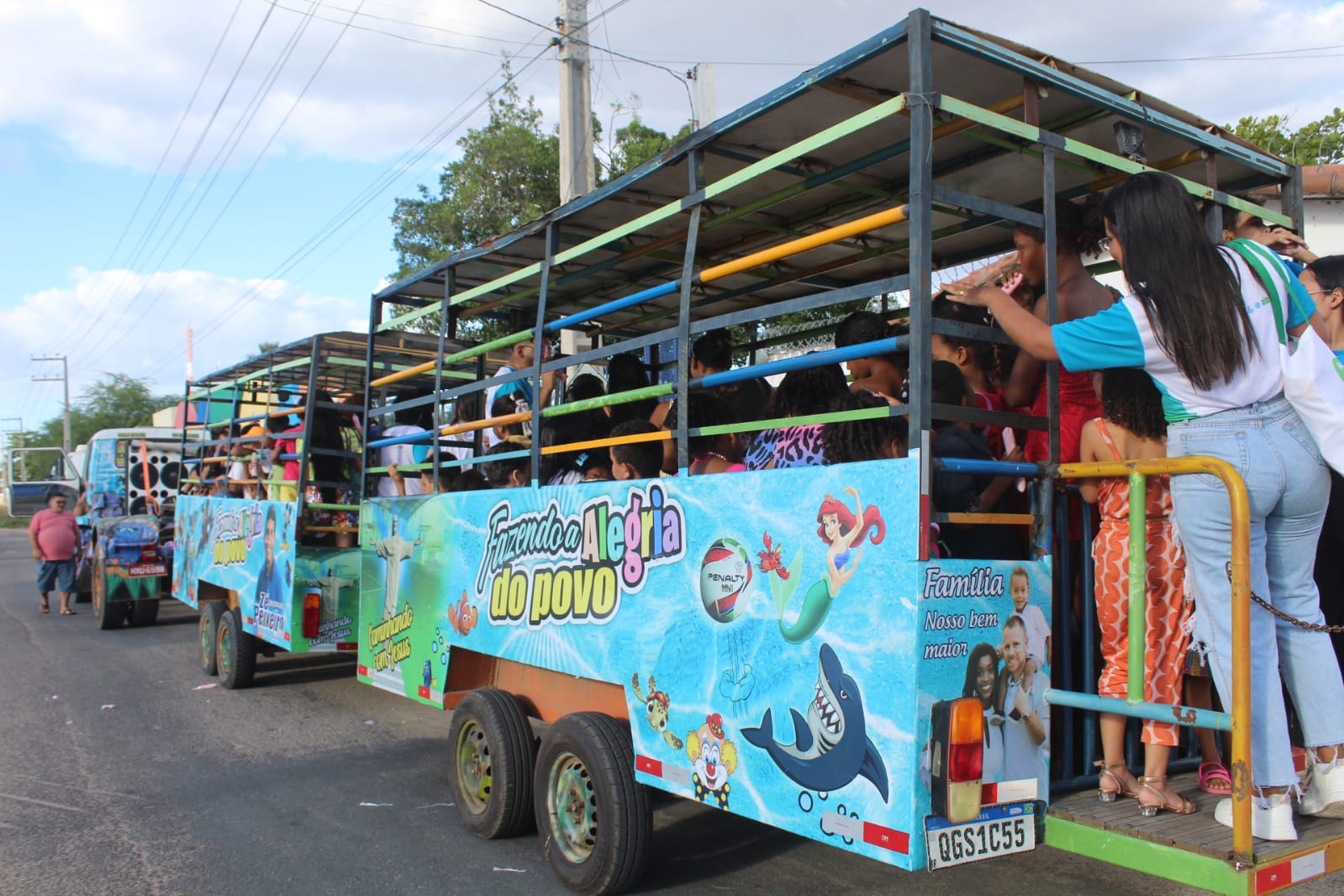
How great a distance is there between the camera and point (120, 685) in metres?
8.90

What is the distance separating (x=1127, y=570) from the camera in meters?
3.05

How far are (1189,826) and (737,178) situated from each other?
2.41 m

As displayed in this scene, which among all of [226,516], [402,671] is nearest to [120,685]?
[226,516]

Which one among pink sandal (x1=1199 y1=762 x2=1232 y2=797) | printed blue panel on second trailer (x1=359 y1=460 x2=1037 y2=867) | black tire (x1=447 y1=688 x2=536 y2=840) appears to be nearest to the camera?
printed blue panel on second trailer (x1=359 y1=460 x2=1037 y2=867)

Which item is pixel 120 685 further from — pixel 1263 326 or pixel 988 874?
pixel 1263 326

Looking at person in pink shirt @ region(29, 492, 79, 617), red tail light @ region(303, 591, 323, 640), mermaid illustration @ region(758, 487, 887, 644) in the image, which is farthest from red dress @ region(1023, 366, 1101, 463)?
person in pink shirt @ region(29, 492, 79, 617)

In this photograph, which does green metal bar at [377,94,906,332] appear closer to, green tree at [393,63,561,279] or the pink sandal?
the pink sandal

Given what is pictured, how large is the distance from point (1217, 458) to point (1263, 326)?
0.44 meters

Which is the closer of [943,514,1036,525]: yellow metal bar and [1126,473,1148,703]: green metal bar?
[1126,473,1148,703]: green metal bar

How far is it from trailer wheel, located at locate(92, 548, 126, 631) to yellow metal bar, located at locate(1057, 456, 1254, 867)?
12.6 m

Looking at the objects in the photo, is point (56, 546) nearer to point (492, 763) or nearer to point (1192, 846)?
point (492, 763)

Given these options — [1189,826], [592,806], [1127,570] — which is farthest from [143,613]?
[1189,826]

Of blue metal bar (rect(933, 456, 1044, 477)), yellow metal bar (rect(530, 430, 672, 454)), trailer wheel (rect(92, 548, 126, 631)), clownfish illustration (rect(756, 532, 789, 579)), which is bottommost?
trailer wheel (rect(92, 548, 126, 631))

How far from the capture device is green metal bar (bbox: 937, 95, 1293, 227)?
118 inches
